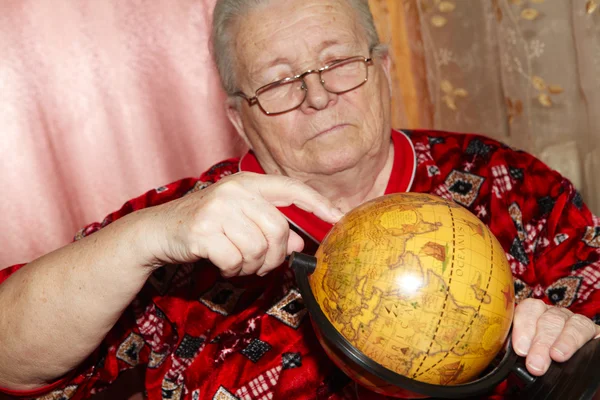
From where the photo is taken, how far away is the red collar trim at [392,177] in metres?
1.88

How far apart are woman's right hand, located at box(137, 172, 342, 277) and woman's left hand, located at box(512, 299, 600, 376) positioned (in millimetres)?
456

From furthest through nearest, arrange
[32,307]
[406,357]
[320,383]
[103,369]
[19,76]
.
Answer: [19,76], [103,369], [320,383], [32,307], [406,357]

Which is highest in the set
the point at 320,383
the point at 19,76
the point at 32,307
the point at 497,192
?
the point at 19,76

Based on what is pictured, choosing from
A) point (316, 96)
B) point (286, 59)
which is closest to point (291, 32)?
point (286, 59)

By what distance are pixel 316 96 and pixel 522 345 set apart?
0.84m

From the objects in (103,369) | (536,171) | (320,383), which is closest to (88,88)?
(103,369)

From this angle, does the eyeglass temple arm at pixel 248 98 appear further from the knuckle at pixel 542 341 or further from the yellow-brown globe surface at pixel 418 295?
the knuckle at pixel 542 341

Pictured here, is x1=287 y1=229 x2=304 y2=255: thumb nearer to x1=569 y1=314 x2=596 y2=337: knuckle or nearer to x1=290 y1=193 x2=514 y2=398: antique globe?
x1=290 y1=193 x2=514 y2=398: antique globe

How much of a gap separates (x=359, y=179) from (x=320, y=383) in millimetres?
598

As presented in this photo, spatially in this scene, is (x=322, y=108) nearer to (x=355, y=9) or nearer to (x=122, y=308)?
(x=355, y=9)

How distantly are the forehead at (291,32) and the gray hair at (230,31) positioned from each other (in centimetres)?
4

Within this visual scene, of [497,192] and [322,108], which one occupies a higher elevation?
[322,108]

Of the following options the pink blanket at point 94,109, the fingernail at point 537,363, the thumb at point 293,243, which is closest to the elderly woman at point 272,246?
the thumb at point 293,243

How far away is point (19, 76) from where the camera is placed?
248 cm
